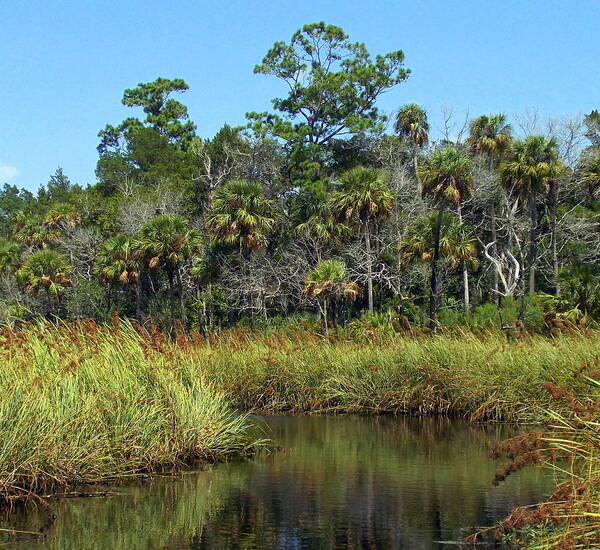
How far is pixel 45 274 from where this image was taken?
5694 centimetres

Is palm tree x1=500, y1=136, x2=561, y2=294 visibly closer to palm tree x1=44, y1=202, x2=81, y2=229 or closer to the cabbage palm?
the cabbage palm

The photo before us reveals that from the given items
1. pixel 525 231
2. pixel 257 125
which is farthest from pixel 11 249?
pixel 525 231

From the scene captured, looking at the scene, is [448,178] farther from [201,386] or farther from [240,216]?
[201,386]

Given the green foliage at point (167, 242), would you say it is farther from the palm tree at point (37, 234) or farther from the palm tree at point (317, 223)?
the palm tree at point (37, 234)

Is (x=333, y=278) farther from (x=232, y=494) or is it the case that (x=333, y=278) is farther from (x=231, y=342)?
(x=232, y=494)

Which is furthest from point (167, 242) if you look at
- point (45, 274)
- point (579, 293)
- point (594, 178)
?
point (579, 293)

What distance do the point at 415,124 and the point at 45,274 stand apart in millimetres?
24375

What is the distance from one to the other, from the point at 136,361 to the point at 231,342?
37.5ft

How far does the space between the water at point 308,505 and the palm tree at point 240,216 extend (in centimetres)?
3301

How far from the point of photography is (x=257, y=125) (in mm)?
59625

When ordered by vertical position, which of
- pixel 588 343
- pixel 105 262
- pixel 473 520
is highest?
pixel 105 262

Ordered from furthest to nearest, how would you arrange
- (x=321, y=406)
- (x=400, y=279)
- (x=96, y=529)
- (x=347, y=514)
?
(x=400, y=279), (x=321, y=406), (x=347, y=514), (x=96, y=529)

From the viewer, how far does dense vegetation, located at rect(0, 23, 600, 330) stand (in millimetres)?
45938

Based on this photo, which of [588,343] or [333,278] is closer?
[588,343]
